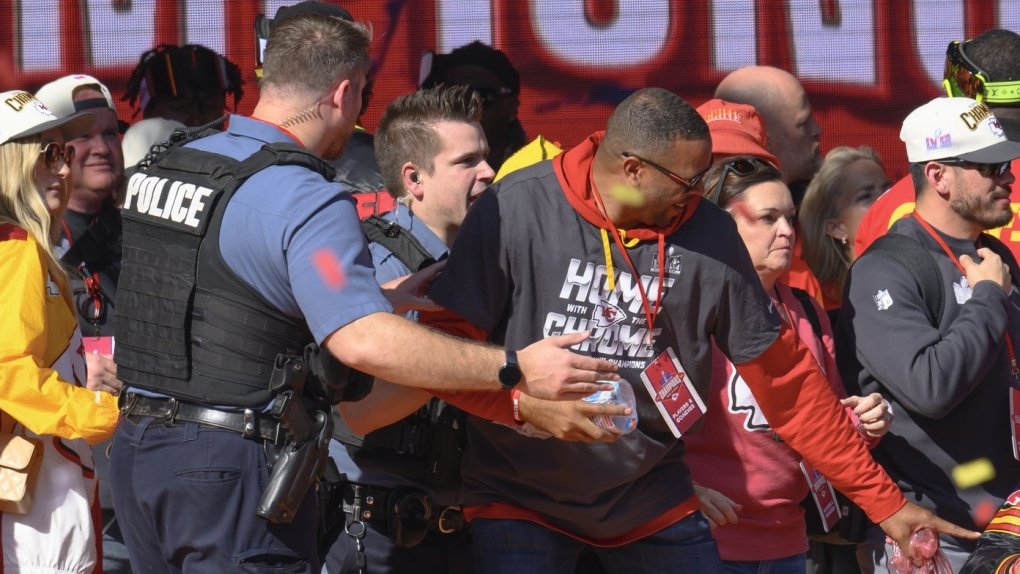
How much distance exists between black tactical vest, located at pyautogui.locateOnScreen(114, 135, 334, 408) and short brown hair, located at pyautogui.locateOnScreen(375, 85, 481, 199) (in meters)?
1.13

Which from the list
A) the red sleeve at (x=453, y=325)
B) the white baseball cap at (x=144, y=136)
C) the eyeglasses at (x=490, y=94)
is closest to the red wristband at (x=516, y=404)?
the red sleeve at (x=453, y=325)

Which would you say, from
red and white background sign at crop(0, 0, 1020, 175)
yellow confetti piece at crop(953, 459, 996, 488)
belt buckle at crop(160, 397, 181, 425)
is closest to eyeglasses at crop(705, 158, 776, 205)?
yellow confetti piece at crop(953, 459, 996, 488)

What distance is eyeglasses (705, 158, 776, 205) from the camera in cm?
468

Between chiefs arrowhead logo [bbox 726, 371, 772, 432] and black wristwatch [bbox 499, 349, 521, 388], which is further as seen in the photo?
chiefs arrowhead logo [bbox 726, 371, 772, 432]

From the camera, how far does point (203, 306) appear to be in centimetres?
351

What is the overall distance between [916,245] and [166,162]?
2395 millimetres

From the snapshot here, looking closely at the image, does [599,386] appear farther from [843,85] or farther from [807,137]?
[843,85]

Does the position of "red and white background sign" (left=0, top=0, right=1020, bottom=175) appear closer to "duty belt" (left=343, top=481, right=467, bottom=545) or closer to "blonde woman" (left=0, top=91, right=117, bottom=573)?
"blonde woman" (left=0, top=91, right=117, bottom=573)

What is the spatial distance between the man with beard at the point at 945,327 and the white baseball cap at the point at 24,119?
2.51 m

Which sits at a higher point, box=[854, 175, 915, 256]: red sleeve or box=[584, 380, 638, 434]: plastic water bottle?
box=[854, 175, 915, 256]: red sleeve

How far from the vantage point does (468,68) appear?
6586 mm

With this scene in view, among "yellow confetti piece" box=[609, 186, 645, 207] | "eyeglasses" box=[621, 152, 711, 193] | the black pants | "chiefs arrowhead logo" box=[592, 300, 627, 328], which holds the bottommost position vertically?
the black pants

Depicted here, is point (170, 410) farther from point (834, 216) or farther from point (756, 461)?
point (834, 216)

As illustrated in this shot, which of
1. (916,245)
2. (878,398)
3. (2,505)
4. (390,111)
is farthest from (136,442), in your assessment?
(916,245)
